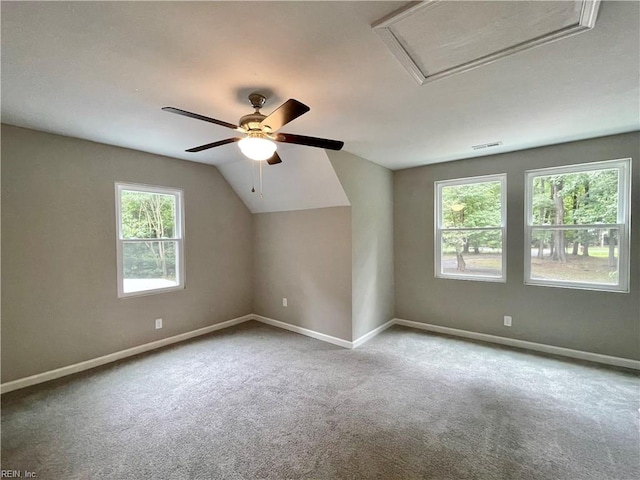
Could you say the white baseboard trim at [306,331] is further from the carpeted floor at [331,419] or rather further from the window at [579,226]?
the window at [579,226]

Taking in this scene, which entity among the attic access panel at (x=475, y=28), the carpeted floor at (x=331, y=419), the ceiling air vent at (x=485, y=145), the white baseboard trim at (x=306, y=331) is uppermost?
the ceiling air vent at (x=485, y=145)

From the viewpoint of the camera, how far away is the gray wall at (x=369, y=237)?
143 inches

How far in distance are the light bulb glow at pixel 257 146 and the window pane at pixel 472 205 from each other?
10.2 ft

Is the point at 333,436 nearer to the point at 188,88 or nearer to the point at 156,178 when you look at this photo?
the point at 188,88

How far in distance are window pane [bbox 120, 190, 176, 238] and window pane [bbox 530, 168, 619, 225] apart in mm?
4749

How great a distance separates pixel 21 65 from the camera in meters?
1.68

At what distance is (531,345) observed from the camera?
11.5 feet

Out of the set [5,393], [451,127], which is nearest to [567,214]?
[451,127]

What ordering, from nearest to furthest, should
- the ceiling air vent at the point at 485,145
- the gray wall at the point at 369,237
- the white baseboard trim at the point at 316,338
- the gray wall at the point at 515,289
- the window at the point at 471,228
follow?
the white baseboard trim at the point at 316,338
the gray wall at the point at 515,289
the ceiling air vent at the point at 485,145
the gray wall at the point at 369,237
the window at the point at 471,228

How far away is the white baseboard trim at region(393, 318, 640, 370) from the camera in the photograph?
119 inches

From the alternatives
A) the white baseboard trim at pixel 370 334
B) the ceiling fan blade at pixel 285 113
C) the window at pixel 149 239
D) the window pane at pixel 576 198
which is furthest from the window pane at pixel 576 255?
the window at pixel 149 239

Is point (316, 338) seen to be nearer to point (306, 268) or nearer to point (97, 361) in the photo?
point (306, 268)

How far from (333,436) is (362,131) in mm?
2633

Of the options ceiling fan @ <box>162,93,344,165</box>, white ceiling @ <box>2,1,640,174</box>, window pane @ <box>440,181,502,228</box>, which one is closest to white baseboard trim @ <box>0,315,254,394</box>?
white ceiling @ <box>2,1,640,174</box>
